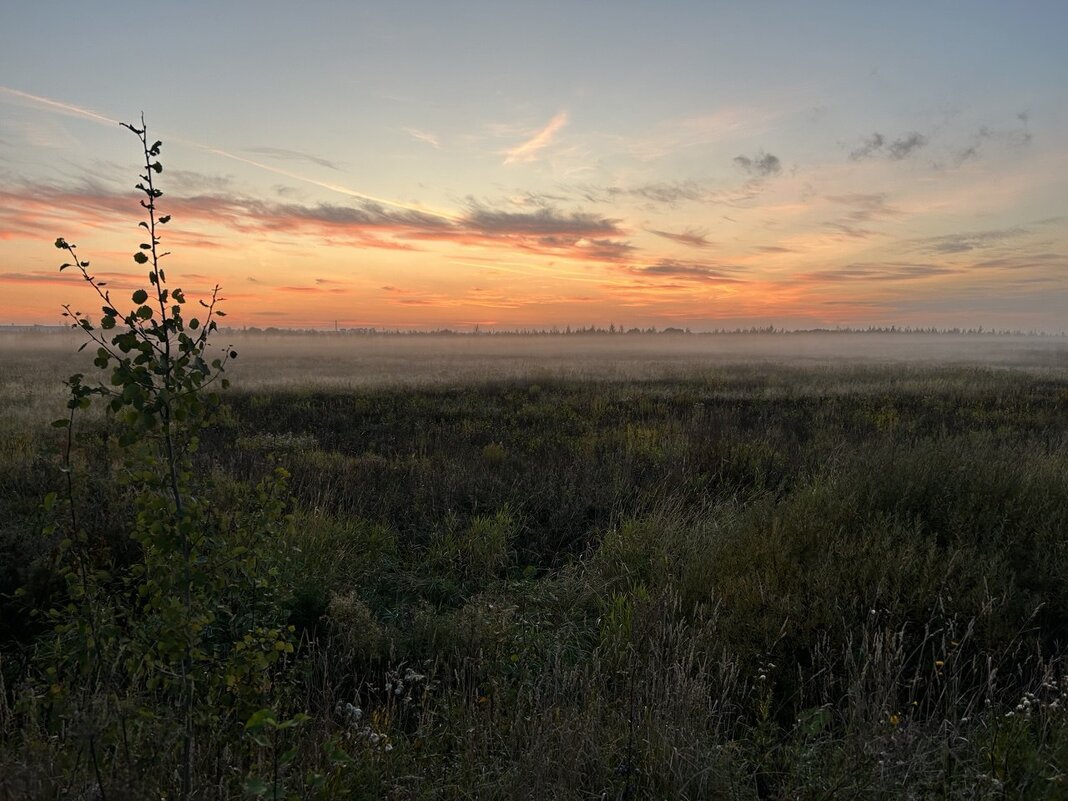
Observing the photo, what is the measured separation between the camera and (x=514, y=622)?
5.00m

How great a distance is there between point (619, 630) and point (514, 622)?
3.08 feet

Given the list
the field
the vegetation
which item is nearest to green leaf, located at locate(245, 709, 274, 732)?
the vegetation

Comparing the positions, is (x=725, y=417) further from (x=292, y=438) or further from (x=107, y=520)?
(x=107, y=520)

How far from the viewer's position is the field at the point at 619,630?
2.80m

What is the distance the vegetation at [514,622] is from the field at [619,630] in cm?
3

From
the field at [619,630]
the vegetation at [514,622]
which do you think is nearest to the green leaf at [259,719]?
the vegetation at [514,622]

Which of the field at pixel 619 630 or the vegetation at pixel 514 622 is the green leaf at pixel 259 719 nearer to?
the vegetation at pixel 514 622

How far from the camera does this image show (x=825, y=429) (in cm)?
1491

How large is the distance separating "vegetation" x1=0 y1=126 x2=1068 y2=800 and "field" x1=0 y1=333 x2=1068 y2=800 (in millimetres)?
32

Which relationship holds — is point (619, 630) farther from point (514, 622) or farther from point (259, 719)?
point (259, 719)

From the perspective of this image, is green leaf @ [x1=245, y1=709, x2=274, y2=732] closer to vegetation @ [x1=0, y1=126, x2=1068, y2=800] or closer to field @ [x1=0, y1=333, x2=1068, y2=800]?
vegetation @ [x1=0, y1=126, x2=1068, y2=800]

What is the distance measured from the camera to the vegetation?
2.45m

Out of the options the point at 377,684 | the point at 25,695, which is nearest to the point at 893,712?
the point at 377,684

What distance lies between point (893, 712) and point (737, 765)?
1.11 m
